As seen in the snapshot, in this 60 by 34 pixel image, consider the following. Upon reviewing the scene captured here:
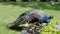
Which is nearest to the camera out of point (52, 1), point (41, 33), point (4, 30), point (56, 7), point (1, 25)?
point (41, 33)

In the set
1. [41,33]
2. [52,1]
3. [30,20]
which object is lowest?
[52,1]

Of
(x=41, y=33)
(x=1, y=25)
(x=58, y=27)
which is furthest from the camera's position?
(x=1, y=25)

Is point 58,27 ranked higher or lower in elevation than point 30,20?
higher

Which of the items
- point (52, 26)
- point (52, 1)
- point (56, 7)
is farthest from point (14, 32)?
point (52, 1)

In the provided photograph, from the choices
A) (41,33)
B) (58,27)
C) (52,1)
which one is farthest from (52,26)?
(52,1)

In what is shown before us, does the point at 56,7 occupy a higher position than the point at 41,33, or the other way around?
the point at 41,33

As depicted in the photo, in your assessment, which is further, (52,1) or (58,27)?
(52,1)

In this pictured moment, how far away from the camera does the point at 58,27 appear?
3561 millimetres

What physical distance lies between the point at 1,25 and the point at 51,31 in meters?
4.07

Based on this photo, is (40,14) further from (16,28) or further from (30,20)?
(16,28)

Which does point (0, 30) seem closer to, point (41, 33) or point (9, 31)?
point (9, 31)

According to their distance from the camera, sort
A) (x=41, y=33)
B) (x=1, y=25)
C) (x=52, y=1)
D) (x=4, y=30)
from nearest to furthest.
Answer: (x=41, y=33), (x=4, y=30), (x=1, y=25), (x=52, y=1)

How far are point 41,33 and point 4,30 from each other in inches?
132

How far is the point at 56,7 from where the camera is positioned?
453 inches
